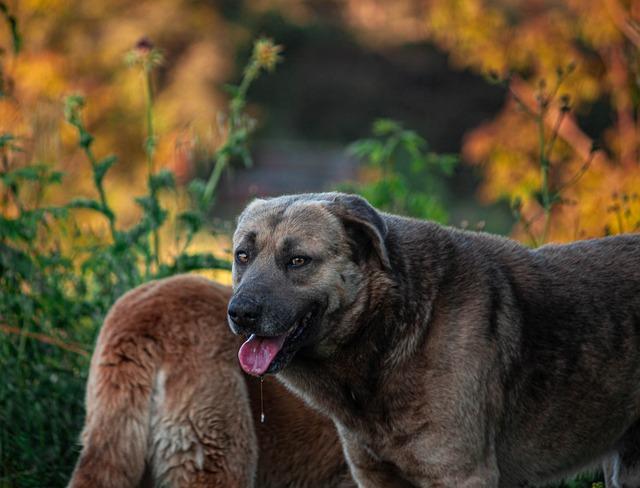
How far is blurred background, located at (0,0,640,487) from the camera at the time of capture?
6.02 m

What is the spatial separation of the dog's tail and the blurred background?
1130mm

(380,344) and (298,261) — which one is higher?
(298,261)

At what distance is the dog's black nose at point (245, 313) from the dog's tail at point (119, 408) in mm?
859

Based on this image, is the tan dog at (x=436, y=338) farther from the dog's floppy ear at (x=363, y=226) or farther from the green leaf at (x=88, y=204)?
the green leaf at (x=88, y=204)

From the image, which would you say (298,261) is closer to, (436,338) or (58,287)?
(436,338)

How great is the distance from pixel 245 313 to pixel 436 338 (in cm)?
77

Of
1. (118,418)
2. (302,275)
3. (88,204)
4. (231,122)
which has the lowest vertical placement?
(118,418)

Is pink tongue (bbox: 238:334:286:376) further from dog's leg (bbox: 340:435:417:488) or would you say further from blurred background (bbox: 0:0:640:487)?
blurred background (bbox: 0:0:640:487)

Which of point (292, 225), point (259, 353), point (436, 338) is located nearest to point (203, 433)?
point (259, 353)

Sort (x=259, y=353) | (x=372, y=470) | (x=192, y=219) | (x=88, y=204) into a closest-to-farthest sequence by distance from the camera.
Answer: (x=259, y=353)
(x=372, y=470)
(x=88, y=204)
(x=192, y=219)

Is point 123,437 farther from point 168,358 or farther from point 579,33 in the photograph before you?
point 579,33

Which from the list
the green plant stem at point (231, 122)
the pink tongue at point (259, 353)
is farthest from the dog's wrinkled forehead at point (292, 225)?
the green plant stem at point (231, 122)

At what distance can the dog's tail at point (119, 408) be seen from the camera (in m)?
4.43

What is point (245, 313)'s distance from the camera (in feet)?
12.8
